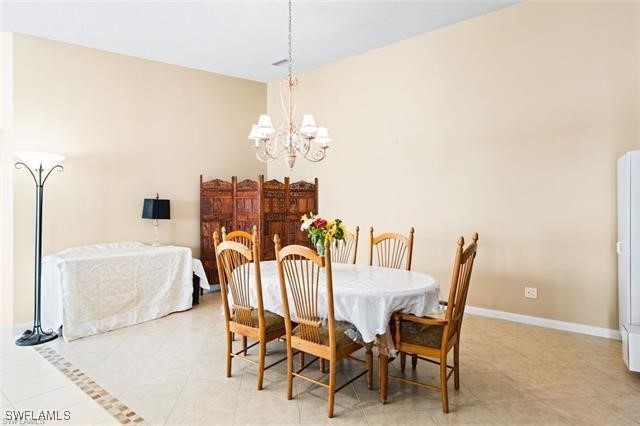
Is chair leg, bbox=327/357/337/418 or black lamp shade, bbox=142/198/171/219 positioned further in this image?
black lamp shade, bbox=142/198/171/219

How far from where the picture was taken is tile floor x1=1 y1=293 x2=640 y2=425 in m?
2.29

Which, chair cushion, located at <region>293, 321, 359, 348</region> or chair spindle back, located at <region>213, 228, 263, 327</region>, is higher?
chair spindle back, located at <region>213, 228, 263, 327</region>

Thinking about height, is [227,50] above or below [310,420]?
above

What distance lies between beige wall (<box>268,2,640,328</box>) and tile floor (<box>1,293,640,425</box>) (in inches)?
28.2

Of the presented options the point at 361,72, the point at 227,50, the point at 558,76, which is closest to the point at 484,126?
the point at 558,76

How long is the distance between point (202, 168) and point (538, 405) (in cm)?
477

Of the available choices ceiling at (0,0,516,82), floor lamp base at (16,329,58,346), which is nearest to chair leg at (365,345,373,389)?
floor lamp base at (16,329,58,346)

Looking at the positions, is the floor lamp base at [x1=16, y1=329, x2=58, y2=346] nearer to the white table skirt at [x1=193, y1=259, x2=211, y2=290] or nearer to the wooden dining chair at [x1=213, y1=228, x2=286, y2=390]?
the white table skirt at [x1=193, y1=259, x2=211, y2=290]

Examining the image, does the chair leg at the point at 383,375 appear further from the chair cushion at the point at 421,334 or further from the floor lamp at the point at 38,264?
the floor lamp at the point at 38,264

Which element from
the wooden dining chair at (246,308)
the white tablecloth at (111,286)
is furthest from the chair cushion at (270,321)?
the white tablecloth at (111,286)

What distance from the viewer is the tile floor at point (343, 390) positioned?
2285mm

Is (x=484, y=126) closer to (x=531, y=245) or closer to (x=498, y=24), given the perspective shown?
(x=498, y=24)

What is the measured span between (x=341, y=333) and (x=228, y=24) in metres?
3.45

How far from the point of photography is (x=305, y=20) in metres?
4.09
